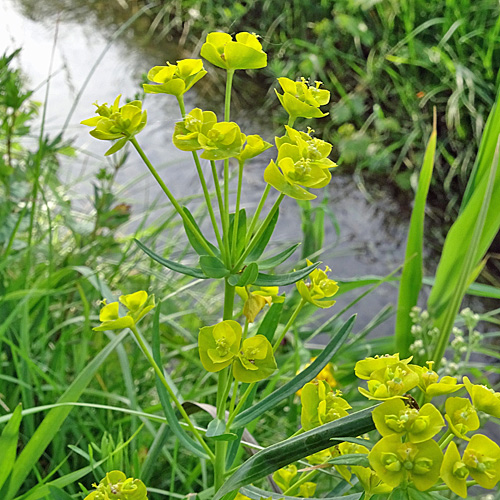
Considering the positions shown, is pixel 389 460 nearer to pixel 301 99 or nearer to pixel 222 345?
pixel 222 345

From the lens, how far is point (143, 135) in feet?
6.23

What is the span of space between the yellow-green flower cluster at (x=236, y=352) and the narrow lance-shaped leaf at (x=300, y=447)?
5 centimetres

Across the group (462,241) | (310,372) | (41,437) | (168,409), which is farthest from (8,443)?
(462,241)

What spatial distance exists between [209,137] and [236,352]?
15 cm

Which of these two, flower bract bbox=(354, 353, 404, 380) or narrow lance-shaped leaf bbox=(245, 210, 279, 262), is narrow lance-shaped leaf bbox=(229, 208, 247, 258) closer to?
narrow lance-shaped leaf bbox=(245, 210, 279, 262)

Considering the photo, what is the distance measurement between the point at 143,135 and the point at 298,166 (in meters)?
1.61

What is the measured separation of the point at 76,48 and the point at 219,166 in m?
1.06

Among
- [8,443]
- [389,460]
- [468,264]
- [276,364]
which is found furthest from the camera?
[468,264]

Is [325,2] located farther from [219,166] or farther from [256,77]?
[219,166]

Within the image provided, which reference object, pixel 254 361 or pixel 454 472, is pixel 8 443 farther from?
pixel 454 472

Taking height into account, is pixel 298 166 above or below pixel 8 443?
above

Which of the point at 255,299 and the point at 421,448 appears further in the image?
the point at 255,299

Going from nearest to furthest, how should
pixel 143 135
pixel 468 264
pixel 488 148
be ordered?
1. pixel 468 264
2. pixel 488 148
3. pixel 143 135

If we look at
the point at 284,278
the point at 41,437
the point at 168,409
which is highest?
the point at 284,278
